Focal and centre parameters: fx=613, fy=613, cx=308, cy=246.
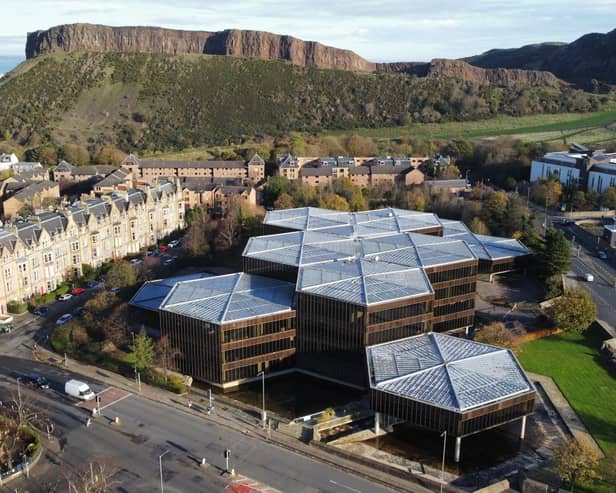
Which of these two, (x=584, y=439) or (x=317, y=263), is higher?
(x=317, y=263)

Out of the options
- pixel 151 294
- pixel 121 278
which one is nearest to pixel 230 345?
pixel 151 294

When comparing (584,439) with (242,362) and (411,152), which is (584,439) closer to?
(242,362)

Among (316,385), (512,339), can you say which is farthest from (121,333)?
(512,339)

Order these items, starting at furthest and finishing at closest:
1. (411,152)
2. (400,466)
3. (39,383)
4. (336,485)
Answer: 1. (411,152)
2. (39,383)
3. (400,466)
4. (336,485)

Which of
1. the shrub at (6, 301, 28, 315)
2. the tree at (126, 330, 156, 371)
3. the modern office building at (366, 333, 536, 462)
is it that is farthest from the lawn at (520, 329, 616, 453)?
the shrub at (6, 301, 28, 315)

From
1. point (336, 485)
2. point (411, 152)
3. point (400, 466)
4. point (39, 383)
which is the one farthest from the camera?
point (411, 152)

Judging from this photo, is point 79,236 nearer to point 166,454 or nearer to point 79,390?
point 79,390

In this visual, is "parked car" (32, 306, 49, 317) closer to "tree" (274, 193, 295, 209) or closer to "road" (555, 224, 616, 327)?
"tree" (274, 193, 295, 209)
